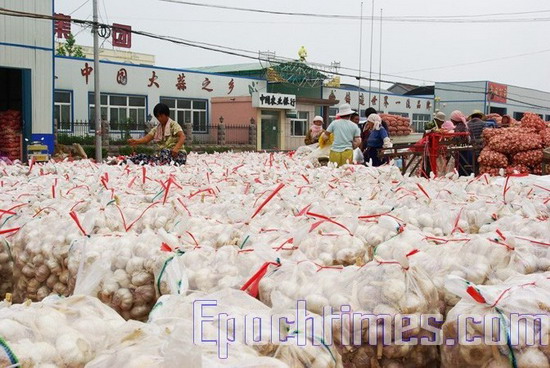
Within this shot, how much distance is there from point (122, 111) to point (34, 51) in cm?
1136

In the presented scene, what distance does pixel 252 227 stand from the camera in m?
2.88

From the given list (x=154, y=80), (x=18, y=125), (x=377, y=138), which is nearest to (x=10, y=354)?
(x=377, y=138)

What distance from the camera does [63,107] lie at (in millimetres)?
25062

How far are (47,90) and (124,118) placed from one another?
11030 mm

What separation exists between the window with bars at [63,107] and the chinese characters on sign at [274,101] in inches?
384

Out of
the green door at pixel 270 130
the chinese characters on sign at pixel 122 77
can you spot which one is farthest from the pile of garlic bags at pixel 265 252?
the green door at pixel 270 130

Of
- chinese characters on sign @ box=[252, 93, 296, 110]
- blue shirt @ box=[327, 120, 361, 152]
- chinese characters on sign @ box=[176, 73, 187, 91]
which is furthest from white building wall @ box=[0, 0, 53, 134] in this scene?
chinese characters on sign @ box=[252, 93, 296, 110]

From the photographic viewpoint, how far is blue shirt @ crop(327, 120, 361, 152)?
8.28 m

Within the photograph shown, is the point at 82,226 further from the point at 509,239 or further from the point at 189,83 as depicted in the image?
the point at 189,83

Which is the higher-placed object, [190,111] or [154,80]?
[154,80]

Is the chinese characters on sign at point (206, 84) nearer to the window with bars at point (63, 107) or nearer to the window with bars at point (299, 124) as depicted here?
the window with bars at point (299, 124)

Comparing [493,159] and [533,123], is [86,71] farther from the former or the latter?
[493,159]

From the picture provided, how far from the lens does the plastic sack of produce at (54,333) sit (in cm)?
137

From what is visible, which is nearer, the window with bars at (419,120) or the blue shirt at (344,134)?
the blue shirt at (344,134)
